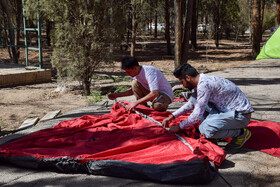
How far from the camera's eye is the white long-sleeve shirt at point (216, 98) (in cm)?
378

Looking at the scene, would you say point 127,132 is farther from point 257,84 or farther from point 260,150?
point 257,84

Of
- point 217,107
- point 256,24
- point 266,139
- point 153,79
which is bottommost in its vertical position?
point 266,139

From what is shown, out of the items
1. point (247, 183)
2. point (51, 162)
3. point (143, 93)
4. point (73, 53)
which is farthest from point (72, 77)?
point (247, 183)

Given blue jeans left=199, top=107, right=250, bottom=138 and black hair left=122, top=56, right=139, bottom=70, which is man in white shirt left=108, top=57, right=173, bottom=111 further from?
blue jeans left=199, top=107, right=250, bottom=138

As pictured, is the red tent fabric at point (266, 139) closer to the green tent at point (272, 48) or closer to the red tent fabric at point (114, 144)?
the red tent fabric at point (114, 144)

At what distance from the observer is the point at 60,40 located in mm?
8742

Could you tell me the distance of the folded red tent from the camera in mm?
3174

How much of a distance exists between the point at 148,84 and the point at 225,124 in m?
1.59

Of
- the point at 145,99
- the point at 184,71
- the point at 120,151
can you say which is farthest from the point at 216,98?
the point at 120,151

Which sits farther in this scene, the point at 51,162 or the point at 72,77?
the point at 72,77

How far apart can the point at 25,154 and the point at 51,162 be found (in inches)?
14.2

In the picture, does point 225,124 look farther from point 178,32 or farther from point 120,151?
point 178,32

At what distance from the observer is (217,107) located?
404 cm

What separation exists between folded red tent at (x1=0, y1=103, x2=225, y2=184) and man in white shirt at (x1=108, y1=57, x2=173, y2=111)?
352 millimetres
